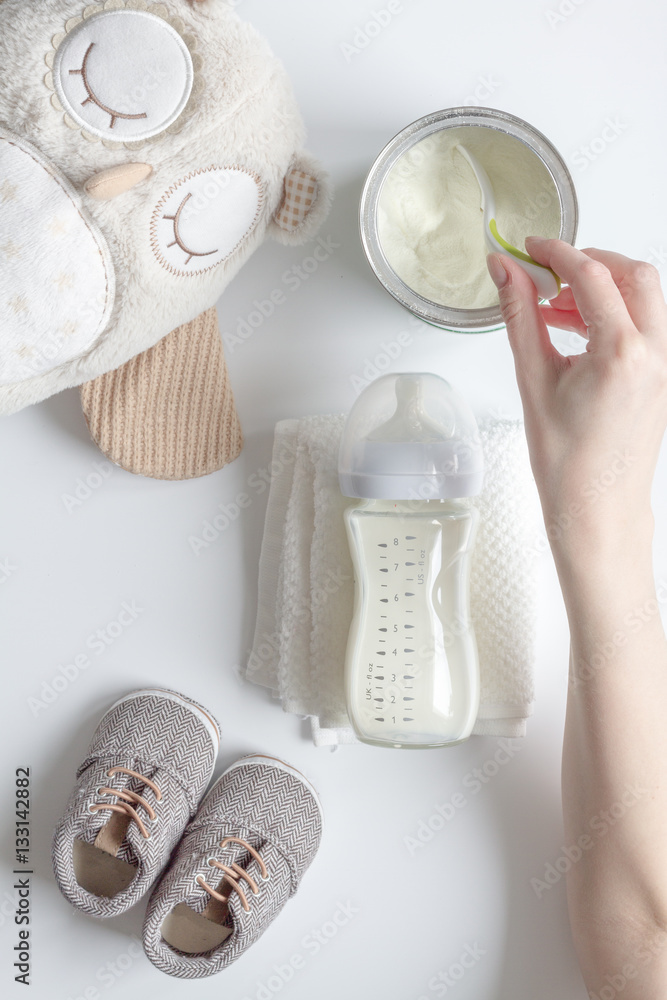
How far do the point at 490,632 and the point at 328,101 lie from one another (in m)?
0.59

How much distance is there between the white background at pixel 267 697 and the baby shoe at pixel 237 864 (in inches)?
1.2

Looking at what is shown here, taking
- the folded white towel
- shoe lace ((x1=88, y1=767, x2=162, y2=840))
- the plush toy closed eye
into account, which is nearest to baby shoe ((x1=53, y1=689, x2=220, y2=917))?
shoe lace ((x1=88, y1=767, x2=162, y2=840))

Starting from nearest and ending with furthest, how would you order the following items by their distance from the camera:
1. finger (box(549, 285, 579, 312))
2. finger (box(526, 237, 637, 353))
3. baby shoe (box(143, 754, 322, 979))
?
finger (box(526, 237, 637, 353))
finger (box(549, 285, 579, 312))
baby shoe (box(143, 754, 322, 979))

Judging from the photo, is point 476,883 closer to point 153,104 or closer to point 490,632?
point 490,632

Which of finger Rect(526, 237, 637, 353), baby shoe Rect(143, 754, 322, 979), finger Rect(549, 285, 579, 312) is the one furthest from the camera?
baby shoe Rect(143, 754, 322, 979)

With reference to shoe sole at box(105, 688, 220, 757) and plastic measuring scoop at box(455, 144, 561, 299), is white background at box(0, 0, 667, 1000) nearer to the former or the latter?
shoe sole at box(105, 688, 220, 757)

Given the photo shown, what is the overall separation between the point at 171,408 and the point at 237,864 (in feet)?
1.69

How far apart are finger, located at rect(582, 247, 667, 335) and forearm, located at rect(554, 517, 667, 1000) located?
0.54ft

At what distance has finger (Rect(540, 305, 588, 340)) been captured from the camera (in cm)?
63

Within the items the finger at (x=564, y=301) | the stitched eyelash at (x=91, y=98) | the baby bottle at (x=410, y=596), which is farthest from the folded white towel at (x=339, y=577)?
the stitched eyelash at (x=91, y=98)

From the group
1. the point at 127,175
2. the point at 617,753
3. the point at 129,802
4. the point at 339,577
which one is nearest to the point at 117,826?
the point at 129,802

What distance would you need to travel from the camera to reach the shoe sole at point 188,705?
79 centimetres

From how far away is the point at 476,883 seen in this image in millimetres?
783

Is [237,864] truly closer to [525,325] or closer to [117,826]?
[117,826]
